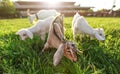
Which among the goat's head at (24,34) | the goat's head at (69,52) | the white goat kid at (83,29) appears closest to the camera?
the goat's head at (69,52)

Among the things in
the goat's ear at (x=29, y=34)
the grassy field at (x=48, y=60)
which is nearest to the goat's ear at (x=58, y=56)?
the grassy field at (x=48, y=60)

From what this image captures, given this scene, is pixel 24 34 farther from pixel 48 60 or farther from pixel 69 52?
→ pixel 69 52

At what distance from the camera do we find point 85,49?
4816 millimetres

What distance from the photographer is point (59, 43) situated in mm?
4414

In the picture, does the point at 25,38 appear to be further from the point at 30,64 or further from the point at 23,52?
the point at 30,64

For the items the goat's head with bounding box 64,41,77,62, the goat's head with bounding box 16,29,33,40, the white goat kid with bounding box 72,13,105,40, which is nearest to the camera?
the goat's head with bounding box 64,41,77,62

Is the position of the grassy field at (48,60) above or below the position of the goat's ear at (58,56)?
below

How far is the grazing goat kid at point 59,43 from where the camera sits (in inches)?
159

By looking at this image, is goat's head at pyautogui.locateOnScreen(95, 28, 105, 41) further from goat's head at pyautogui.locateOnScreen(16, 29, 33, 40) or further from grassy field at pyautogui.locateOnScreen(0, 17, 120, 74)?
goat's head at pyautogui.locateOnScreen(16, 29, 33, 40)

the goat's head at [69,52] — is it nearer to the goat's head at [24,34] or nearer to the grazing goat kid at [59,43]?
the grazing goat kid at [59,43]

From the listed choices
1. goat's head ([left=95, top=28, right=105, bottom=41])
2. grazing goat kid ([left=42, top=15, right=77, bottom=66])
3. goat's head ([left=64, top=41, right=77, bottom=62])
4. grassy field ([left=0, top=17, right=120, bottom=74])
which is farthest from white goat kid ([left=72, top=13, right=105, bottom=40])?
goat's head ([left=64, top=41, right=77, bottom=62])

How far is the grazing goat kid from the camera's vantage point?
4047mm

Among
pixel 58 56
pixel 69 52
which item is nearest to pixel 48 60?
pixel 58 56

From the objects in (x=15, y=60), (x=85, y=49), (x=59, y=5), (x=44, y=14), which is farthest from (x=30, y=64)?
(x=59, y=5)
